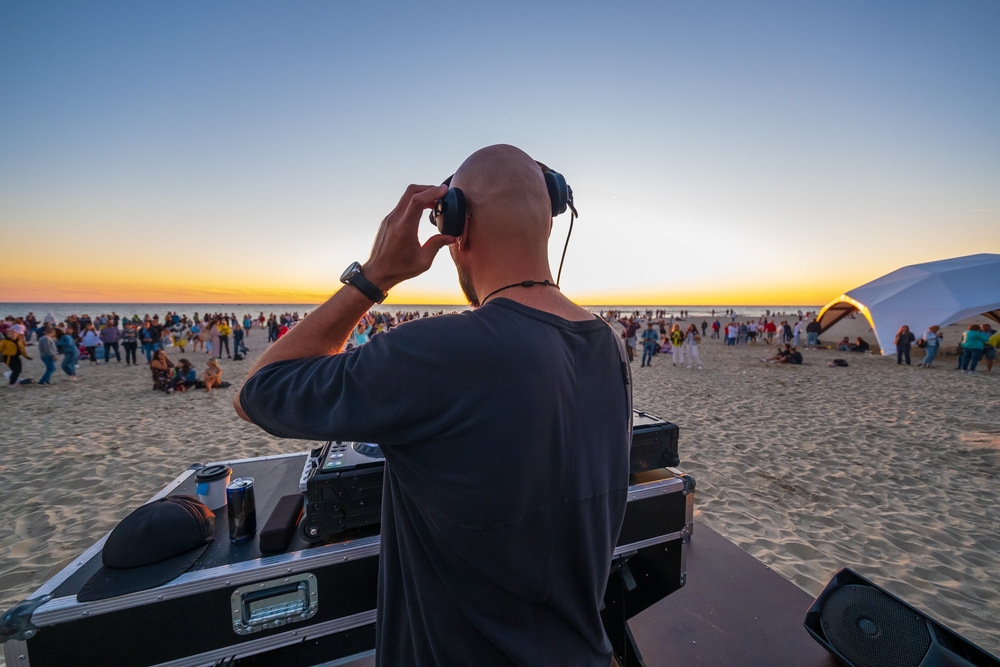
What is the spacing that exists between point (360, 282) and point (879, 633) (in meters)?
2.77

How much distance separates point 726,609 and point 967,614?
6.85ft

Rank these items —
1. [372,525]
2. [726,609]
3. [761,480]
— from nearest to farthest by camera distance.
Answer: [372,525], [726,609], [761,480]

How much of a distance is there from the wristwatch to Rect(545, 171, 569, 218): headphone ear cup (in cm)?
62

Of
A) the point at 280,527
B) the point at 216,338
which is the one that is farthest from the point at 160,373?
the point at 280,527

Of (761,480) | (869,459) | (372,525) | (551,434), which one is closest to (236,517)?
(372,525)

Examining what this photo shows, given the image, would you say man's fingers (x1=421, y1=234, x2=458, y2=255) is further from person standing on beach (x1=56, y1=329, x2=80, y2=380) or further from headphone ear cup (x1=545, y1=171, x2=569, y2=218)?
person standing on beach (x1=56, y1=329, x2=80, y2=380)

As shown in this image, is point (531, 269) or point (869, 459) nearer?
point (531, 269)

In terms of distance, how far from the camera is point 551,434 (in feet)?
2.85

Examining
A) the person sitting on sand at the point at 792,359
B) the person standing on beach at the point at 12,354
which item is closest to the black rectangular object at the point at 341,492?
the person standing on beach at the point at 12,354

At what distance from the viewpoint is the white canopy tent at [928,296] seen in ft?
59.9

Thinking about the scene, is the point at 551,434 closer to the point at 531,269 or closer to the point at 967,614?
the point at 531,269

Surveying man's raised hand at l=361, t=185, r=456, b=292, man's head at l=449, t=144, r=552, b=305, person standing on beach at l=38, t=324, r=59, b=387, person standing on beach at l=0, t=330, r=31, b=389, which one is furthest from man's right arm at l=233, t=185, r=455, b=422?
person standing on beach at l=0, t=330, r=31, b=389

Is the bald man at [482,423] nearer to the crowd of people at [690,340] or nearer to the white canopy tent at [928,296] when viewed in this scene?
the crowd of people at [690,340]

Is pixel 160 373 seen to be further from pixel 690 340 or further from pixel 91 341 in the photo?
pixel 690 340
